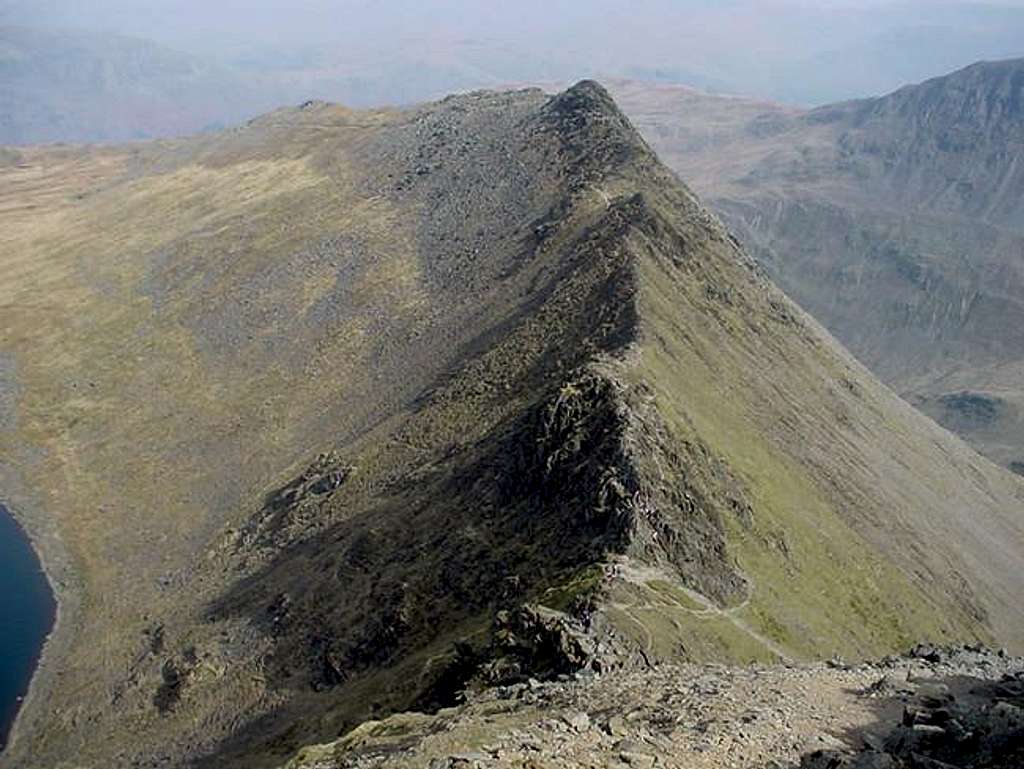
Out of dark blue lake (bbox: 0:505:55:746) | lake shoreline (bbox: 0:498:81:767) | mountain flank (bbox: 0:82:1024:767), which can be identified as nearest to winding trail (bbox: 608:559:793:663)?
mountain flank (bbox: 0:82:1024:767)

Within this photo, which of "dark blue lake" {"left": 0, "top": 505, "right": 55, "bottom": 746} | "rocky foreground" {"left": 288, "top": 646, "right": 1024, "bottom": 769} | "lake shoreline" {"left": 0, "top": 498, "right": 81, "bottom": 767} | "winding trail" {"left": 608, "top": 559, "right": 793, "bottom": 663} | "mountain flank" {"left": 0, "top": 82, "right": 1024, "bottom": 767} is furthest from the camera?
"dark blue lake" {"left": 0, "top": 505, "right": 55, "bottom": 746}

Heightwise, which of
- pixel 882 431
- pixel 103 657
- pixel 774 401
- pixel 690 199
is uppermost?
pixel 690 199

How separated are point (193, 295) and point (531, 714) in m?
118

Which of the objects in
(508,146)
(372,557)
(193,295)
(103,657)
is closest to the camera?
(372,557)

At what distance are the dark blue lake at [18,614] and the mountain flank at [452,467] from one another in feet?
6.21

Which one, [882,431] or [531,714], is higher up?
[531,714]

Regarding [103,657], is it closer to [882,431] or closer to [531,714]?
[531,714]

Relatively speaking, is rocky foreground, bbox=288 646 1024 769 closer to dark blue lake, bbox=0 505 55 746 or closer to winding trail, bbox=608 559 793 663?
winding trail, bbox=608 559 793 663

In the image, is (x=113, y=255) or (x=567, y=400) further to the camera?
(x=113, y=255)

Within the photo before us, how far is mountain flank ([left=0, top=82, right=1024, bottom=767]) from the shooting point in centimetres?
5569

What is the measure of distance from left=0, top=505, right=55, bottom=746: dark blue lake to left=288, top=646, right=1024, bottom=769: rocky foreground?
44946mm

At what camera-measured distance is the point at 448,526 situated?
65438 mm

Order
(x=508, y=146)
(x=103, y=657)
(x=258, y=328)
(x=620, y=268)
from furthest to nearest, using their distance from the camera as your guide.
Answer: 1. (x=508, y=146)
2. (x=258, y=328)
3. (x=620, y=268)
4. (x=103, y=657)

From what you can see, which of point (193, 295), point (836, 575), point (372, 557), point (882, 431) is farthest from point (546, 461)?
point (193, 295)
